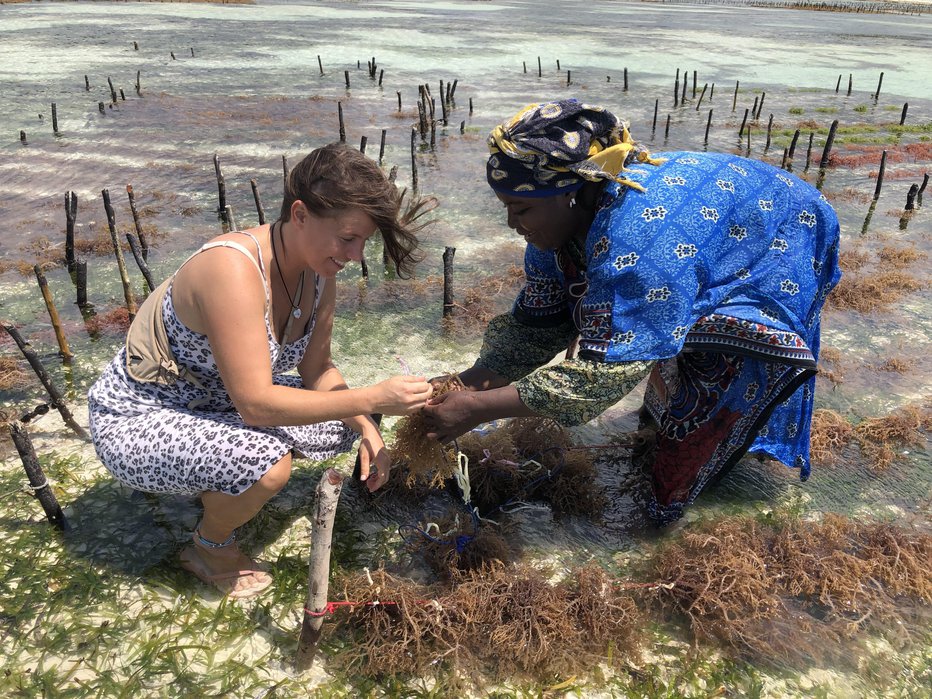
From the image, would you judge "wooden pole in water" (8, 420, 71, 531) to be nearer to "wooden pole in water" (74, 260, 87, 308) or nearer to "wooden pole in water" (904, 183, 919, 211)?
"wooden pole in water" (74, 260, 87, 308)

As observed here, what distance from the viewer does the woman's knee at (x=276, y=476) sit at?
2510 millimetres

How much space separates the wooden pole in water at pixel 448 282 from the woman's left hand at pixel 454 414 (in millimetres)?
2712

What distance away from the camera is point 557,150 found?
92.4 inches

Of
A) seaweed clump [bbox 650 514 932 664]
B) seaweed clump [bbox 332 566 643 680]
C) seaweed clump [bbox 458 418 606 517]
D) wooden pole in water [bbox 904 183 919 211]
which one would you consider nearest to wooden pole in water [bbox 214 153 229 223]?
seaweed clump [bbox 458 418 606 517]

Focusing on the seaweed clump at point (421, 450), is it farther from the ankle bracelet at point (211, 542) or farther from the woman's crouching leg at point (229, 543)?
the ankle bracelet at point (211, 542)

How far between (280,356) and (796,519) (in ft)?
9.05

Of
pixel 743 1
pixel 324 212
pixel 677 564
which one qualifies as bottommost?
pixel 677 564

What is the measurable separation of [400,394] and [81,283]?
4.10 m

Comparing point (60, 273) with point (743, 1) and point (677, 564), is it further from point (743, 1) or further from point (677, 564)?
point (743, 1)

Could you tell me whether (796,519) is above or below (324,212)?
below

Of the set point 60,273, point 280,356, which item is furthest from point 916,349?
point 60,273

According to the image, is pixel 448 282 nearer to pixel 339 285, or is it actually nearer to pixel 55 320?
pixel 339 285

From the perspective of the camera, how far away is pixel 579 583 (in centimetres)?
284

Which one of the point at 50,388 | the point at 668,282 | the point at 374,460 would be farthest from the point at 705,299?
the point at 50,388
